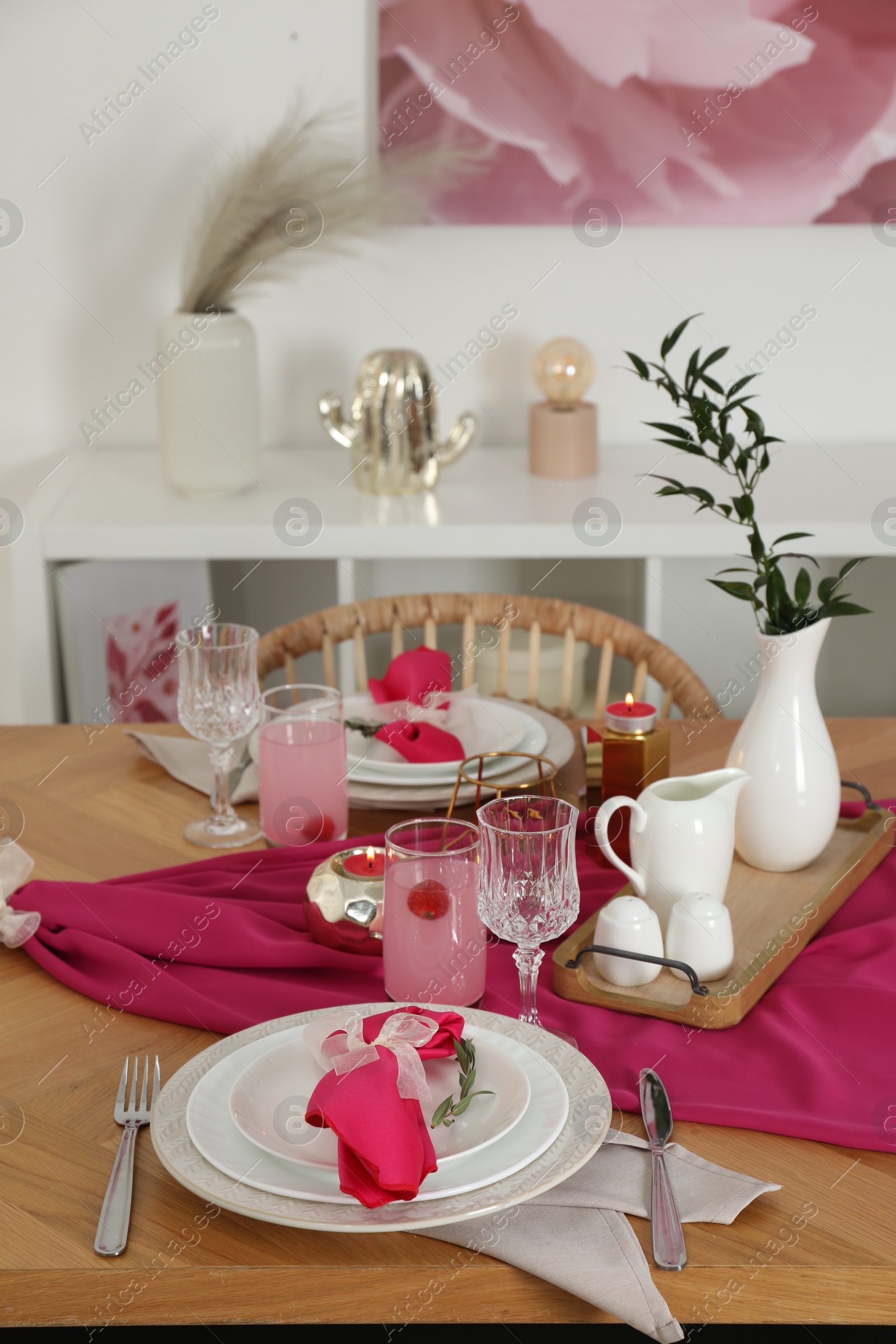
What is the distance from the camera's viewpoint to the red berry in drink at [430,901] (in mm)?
799

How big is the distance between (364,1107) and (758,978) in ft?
1.06

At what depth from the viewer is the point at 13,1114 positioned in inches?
28.6

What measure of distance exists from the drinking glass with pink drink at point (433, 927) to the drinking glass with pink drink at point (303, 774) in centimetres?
25

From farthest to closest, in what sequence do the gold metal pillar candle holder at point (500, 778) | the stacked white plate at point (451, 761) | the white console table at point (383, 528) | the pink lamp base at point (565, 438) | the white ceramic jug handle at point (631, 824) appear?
the pink lamp base at point (565, 438)
the white console table at point (383, 528)
the stacked white plate at point (451, 761)
the gold metal pillar candle holder at point (500, 778)
the white ceramic jug handle at point (631, 824)

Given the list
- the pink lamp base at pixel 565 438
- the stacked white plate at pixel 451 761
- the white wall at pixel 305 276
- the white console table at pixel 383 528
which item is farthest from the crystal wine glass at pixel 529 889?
the white wall at pixel 305 276

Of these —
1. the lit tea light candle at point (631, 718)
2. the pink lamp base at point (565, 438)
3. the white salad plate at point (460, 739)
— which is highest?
the pink lamp base at point (565, 438)

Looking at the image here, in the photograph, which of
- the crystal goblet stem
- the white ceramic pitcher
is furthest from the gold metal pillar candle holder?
the crystal goblet stem

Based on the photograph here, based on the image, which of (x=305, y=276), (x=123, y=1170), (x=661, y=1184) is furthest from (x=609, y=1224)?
(x=305, y=276)

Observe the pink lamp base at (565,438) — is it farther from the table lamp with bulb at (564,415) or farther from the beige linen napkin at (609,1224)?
the beige linen napkin at (609,1224)

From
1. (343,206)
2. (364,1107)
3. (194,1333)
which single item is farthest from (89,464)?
(364,1107)

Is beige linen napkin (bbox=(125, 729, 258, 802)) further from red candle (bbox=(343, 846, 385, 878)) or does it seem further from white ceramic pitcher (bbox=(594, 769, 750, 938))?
white ceramic pitcher (bbox=(594, 769, 750, 938))

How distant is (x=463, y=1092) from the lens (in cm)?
67

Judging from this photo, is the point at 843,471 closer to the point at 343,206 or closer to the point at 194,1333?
the point at 343,206

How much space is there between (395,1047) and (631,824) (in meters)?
0.30
